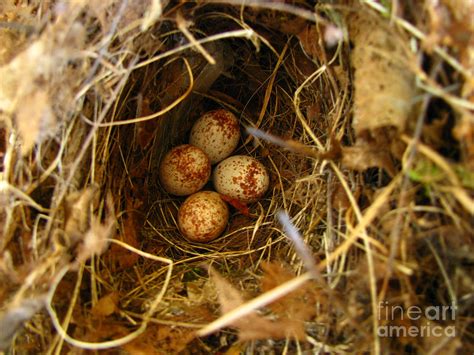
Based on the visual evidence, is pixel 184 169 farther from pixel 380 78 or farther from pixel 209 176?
pixel 380 78

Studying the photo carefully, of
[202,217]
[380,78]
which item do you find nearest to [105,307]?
[202,217]

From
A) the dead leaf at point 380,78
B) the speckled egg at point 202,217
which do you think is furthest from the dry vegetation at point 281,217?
the speckled egg at point 202,217

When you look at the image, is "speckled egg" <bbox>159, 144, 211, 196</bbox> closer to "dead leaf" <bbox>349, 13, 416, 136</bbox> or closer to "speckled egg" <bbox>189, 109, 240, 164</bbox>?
"speckled egg" <bbox>189, 109, 240, 164</bbox>

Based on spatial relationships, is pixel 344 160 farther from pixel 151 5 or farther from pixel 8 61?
pixel 8 61

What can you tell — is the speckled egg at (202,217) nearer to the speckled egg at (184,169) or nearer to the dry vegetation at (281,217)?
the speckled egg at (184,169)

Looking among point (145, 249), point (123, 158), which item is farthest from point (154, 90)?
point (145, 249)
